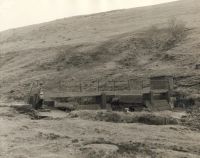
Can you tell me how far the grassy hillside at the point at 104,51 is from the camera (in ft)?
106

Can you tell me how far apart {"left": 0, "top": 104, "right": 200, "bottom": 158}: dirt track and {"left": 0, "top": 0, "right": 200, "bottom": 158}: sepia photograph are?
4 centimetres

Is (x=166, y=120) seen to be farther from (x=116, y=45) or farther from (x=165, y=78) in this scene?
(x=116, y=45)

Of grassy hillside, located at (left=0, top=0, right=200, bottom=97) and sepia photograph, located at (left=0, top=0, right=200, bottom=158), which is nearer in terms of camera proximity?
sepia photograph, located at (left=0, top=0, right=200, bottom=158)

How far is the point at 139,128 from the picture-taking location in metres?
21.7

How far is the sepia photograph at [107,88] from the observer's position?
760 inches

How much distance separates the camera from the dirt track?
17.9 metres

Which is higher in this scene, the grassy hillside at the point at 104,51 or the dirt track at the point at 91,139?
the grassy hillside at the point at 104,51

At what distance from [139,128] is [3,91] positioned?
15029 mm

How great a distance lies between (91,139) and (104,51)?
18442mm

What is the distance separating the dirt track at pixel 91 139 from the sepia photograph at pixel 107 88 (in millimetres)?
39

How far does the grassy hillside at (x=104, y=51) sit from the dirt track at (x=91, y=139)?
22.8 feet

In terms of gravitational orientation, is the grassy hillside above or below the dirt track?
above

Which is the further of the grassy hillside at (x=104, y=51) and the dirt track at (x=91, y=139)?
the grassy hillside at (x=104, y=51)

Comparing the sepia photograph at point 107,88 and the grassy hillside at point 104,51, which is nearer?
the sepia photograph at point 107,88
